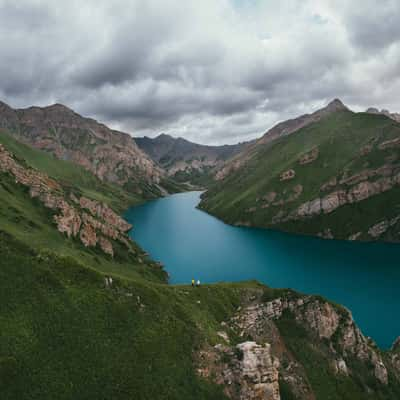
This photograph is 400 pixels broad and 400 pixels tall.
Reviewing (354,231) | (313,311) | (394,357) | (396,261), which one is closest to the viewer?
(313,311)

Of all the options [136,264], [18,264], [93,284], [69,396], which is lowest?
[136,264]

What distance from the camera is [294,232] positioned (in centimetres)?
19938

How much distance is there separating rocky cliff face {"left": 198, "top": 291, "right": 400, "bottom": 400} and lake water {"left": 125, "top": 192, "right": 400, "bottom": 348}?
22.3 meters

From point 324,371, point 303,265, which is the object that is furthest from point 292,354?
point 303,265

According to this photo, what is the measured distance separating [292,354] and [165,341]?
83.4 feet

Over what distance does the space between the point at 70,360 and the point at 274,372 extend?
81.6 feet

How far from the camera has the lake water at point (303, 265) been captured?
88.5 meters

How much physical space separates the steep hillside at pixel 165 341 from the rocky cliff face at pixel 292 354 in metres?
0.17

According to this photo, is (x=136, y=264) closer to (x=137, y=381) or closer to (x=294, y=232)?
(x=137, y=381)

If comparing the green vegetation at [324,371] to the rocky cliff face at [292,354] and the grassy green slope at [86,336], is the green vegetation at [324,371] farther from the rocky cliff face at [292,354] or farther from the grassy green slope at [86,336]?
the grassy green slope at [86,336]

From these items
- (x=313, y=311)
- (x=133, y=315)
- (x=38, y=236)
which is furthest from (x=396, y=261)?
(x=38, y=236)

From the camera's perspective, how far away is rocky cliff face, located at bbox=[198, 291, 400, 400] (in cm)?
3616

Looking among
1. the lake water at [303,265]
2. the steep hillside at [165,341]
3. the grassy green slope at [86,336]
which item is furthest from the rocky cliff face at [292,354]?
the lake water at [303,265]

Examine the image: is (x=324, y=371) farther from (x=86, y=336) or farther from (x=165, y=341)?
(x=86, y=336)
